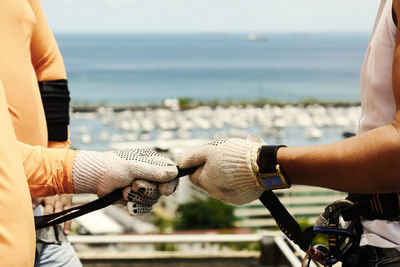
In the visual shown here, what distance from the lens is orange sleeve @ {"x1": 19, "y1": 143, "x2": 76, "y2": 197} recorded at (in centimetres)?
154

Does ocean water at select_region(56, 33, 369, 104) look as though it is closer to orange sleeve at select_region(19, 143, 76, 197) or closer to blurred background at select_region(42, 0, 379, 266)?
blurred background at select_region(42, 0, 379, 266)

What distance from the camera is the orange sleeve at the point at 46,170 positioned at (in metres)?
1.54

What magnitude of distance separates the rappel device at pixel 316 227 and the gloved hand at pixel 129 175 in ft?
0.14

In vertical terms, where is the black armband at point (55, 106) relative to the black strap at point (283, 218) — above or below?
above

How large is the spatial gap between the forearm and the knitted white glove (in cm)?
10

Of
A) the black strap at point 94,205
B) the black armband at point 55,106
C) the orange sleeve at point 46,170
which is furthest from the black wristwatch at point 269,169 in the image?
the black armband at point 55,106

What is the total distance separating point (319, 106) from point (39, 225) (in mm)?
46505

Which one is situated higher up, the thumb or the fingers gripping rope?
the thumb

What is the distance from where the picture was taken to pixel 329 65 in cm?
11825

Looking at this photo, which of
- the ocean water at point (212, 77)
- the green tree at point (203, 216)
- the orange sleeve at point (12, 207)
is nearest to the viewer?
the orange sleeve at point (12, 207)

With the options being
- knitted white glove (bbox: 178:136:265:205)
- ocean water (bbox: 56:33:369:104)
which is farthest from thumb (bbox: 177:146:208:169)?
ocean water (bbox: 56:33:369:104)

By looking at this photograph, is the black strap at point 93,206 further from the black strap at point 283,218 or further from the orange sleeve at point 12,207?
the orange sleeve at point 12,207

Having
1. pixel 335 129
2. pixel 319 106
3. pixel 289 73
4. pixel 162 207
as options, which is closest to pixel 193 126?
pixel 335 129

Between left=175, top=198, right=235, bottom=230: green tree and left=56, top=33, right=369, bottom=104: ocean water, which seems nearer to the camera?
left=175, top=198, right=235, bottom=230: green tree
